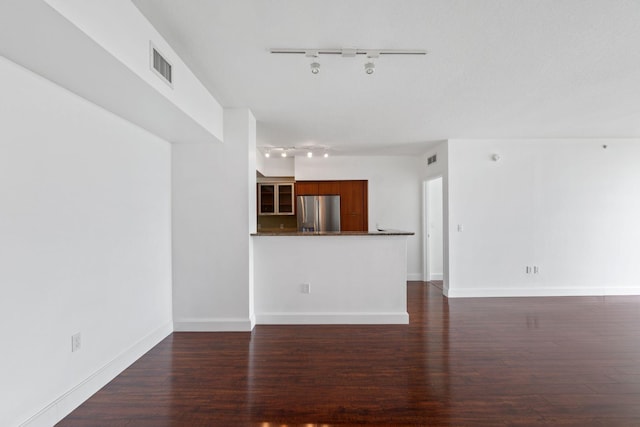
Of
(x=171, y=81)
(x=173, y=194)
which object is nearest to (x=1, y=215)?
(x=171, y=81)

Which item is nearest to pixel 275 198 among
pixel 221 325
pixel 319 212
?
pixel 319 212

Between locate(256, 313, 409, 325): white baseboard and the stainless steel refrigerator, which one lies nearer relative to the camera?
locate(256, 313, 409, 325): white baseboard

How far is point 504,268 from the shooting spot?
4.93 m

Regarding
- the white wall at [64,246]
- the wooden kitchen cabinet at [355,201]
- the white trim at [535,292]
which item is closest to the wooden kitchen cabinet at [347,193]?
the wooden kitchen cabinet at [355,201]

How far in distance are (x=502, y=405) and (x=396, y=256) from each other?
1.87 m

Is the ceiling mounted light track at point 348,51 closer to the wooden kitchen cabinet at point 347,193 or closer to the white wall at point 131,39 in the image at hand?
the white wall at point 131,39

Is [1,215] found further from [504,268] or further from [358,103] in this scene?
[504,268]

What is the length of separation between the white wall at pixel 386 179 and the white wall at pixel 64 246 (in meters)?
3.67

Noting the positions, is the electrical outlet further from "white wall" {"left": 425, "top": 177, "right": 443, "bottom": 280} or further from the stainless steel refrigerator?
"white wall" {"left": 425, "top": 177, "right": 443, "bottom": 280}

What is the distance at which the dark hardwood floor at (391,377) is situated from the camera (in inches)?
80.4

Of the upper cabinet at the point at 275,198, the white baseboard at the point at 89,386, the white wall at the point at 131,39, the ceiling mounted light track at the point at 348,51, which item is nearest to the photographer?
the white wall at the point at 131,39

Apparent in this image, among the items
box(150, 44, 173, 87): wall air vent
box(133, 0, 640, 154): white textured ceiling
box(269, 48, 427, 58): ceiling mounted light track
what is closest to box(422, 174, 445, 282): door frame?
box(133, 0, 640, 154): white textured ceiling

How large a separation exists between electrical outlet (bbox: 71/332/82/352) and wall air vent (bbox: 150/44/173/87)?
1.85 metres

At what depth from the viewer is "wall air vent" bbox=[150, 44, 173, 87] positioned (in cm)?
198
